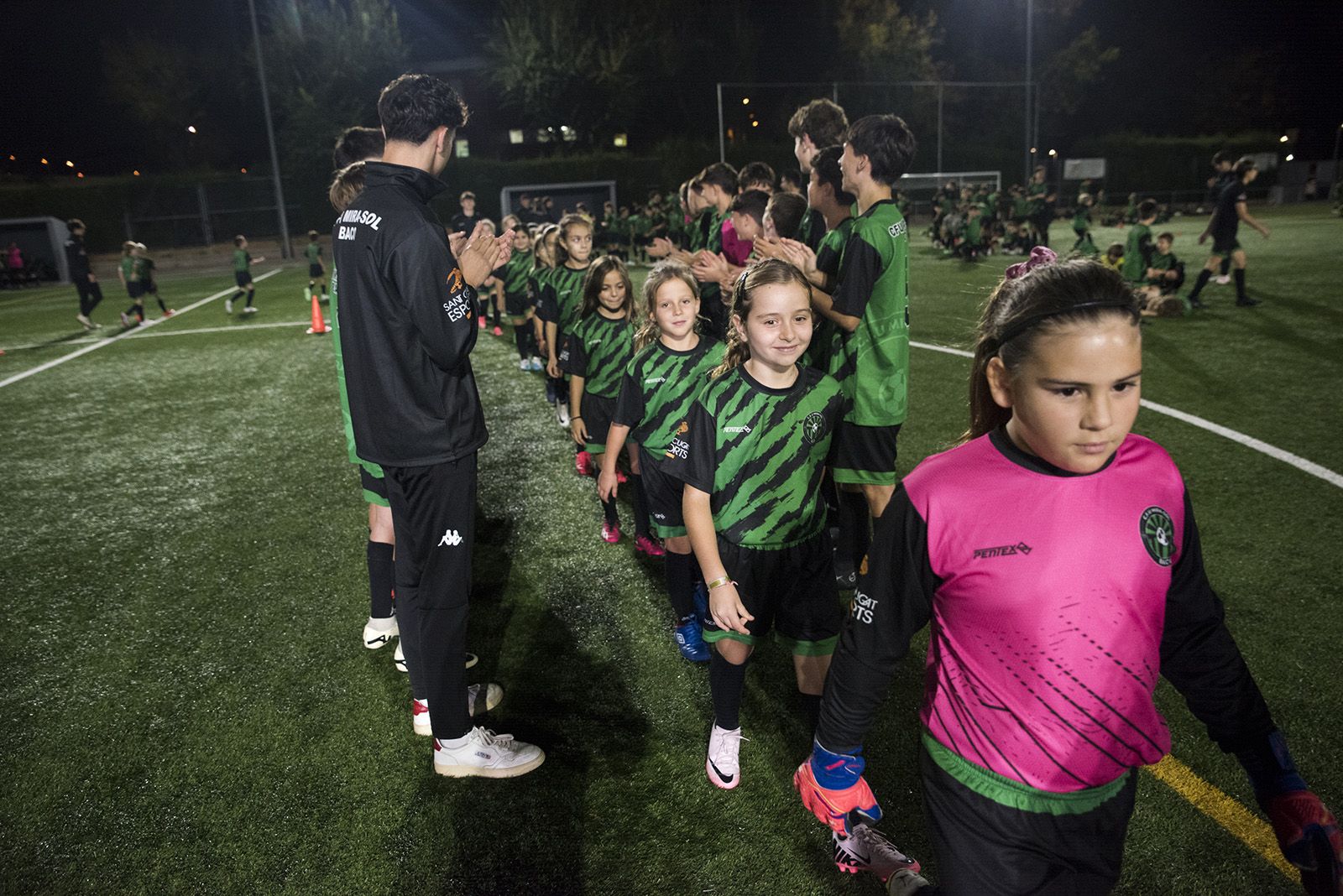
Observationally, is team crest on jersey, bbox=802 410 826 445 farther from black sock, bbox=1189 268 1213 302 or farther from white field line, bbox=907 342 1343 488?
black sock, bbox=1189 268 1213 302

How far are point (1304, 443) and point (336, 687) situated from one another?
7.07 m

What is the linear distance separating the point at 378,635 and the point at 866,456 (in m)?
2.68

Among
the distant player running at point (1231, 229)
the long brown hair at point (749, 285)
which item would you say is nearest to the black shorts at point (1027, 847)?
the long brown hair at point (749, 285)

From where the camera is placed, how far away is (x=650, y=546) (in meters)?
5.18

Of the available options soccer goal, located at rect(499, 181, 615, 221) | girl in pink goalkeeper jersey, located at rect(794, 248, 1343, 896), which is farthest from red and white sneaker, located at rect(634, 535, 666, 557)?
soccer goal, located at rect(499, 181, 615, 221)

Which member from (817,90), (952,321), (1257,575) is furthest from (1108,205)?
(1257,575)

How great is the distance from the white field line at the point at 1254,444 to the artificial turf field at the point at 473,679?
4.4 inches

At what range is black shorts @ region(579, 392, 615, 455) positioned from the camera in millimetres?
5574

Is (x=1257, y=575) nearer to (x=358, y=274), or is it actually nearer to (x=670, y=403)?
(x=670, y=403)

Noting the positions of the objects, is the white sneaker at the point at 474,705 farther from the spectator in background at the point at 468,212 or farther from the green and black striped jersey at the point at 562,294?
the spectator in background at the point at 468,212

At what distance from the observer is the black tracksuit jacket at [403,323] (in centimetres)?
262

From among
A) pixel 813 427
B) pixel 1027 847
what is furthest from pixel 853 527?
pixel 1027 847

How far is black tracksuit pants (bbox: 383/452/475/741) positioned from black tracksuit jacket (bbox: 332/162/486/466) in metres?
0.09

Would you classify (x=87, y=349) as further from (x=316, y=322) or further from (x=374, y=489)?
(x=374, y=489)
